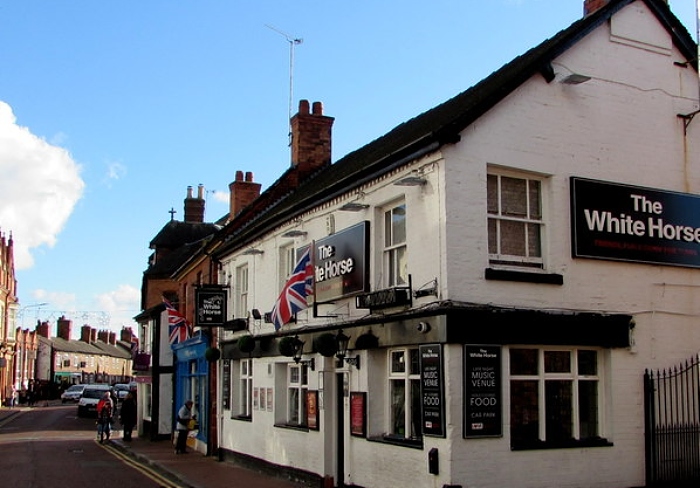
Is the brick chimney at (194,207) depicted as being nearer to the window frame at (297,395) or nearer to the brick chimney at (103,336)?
the window frame at (297,395)

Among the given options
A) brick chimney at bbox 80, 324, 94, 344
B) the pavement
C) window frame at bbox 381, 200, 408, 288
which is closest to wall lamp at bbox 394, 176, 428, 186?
window frame at bbox 381, 200, 408, 288

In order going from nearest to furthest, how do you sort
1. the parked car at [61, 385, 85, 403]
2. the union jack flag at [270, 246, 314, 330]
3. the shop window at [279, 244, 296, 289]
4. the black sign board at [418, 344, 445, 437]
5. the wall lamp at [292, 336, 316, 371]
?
the black sign board at [418, 344, 445, 437], the union jack flag at [270, 246, 314, 330], the wall lamp at [292, 336, 316, 371], the shop window at [279, 244, 296, 289], the parked car at [61, 385, 85, 403]

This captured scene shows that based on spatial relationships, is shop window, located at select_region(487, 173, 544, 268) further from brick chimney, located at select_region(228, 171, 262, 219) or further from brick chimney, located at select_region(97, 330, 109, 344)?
brick chimney, located at select_region(97, 330, 109, 344)

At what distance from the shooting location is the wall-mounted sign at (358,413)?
13623 mm

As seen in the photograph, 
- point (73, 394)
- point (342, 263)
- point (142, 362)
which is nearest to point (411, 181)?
point (342, 263)

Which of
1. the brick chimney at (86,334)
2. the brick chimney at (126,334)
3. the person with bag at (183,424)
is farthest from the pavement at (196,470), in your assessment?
the brick chimney at (126,334)

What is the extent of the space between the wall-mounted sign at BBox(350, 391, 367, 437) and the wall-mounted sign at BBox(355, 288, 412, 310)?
1.55 m

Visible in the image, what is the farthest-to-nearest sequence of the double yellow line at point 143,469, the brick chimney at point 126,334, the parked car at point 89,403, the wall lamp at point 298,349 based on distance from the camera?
the brick chimney at point 126,334
the parked car at point 89,403
the double yellow line at point 143,469
the wall lamp at point 298,349

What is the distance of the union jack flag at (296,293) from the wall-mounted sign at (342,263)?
0.22 m

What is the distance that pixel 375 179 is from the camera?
45.6 feet

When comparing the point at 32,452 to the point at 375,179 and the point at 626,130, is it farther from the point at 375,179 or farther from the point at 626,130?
the point at 626,130

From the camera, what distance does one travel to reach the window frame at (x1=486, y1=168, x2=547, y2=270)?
12.4 metres

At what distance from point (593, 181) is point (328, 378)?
6184mm

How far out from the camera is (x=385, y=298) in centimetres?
1295
